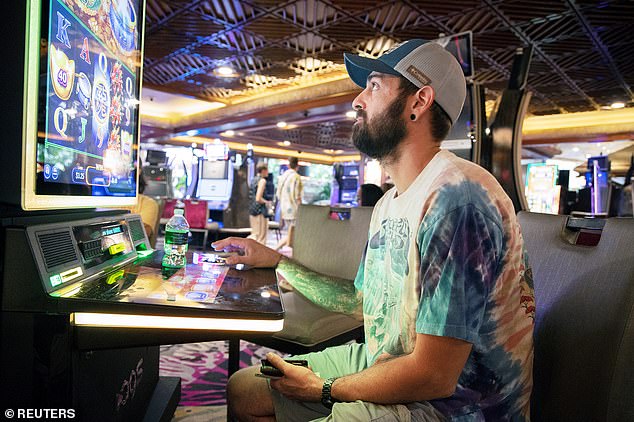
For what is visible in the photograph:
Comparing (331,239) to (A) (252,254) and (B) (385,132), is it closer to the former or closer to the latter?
(A) (252,254)

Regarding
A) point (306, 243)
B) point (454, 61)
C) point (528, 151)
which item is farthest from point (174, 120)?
point (454, 61)

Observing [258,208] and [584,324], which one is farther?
[258,208]

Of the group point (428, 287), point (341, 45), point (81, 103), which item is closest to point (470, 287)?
point (428, 287)

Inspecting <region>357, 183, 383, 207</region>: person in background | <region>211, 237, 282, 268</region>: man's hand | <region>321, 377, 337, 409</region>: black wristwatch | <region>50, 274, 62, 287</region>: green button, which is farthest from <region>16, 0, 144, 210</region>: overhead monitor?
<region>357, 183, 383, 207</region>: person in background

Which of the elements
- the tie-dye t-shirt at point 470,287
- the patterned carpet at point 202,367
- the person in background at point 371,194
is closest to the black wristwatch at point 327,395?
the tie-dye t-shirt at point 470,287

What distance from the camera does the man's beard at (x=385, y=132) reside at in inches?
43.3

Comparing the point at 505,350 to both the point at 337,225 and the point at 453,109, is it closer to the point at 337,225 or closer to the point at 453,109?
the point at 453,109

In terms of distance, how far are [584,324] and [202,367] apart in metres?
2.18

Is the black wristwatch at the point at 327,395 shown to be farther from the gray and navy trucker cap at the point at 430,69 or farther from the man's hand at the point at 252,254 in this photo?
the gray and navy trucker cap at the point at 430,69

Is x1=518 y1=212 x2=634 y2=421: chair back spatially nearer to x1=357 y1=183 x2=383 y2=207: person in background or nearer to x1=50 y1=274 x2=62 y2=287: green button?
x1=50 y1=274 x2=62 y2=287: green button

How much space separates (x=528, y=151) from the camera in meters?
13.0

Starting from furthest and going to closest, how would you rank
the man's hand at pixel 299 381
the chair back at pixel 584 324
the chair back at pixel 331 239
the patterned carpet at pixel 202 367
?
the patterned carpet at pixel 202 367 → the chair back at pixel 331 239 → the man's hand at pixel 299 381 → the chair back at pixel 584 324

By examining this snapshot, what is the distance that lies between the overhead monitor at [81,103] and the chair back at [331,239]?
851mm

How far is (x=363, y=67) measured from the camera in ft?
3.78
